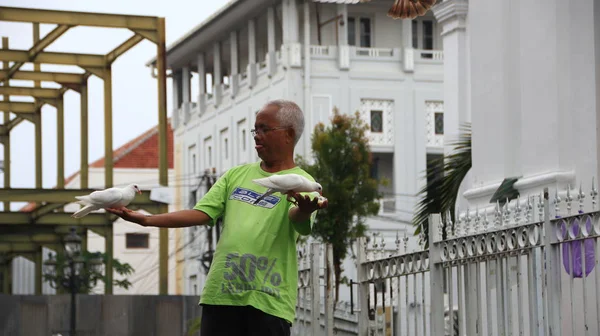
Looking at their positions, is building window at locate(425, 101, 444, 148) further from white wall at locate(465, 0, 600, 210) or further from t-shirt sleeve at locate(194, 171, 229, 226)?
t-shirt sleeve at locate(194, 171, 229, 226)

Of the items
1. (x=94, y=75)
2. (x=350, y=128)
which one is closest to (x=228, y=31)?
(x=350, y=128)

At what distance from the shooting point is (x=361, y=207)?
40781 millimetres

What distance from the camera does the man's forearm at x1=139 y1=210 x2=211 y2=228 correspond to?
614 cm

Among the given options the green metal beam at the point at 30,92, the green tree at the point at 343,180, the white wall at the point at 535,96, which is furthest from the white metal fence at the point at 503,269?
the green tree at the point at 343,180

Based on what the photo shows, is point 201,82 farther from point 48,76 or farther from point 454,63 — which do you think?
point 454,63

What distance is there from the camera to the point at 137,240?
76.4 m

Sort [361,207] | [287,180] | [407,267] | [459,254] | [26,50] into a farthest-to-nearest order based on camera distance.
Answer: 1. [361,207]
2. [26,50]
3. [407,267]
4. [459,254]
5. [287,180]

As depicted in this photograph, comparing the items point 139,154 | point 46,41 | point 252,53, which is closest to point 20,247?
point 46,41

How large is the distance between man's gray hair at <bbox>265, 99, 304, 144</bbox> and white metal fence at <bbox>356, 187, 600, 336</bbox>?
199 centimetres

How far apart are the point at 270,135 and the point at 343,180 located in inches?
1335

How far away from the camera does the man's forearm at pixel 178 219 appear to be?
614 cm

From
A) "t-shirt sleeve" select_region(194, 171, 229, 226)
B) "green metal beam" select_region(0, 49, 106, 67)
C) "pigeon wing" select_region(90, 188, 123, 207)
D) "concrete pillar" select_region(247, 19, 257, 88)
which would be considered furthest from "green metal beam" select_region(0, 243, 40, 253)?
"pigeon wing" select_region(90, 188, 123, 207)

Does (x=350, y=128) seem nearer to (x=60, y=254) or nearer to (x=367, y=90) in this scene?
(x=60, y=254)

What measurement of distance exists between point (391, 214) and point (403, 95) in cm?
475
